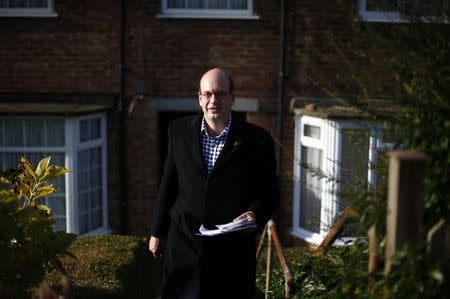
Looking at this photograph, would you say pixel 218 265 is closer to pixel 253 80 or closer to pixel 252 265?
pixel 252 265

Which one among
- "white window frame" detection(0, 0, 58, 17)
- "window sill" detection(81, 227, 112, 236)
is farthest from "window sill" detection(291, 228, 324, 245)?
"white window frame" detection(0, 0, 58, 17)

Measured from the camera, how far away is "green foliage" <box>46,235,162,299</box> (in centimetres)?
643

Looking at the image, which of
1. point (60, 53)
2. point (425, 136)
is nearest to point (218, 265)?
point (425, 136)

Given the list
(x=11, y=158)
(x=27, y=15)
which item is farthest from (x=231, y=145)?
(x=27, y=15)

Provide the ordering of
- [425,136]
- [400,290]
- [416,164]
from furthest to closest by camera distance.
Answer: [425,136]
[400,290]
[416,164]

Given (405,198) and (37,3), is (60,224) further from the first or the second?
(405,198)

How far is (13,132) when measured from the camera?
31.8ft

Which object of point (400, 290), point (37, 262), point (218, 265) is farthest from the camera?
point (218, 265)

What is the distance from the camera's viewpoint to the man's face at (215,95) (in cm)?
405

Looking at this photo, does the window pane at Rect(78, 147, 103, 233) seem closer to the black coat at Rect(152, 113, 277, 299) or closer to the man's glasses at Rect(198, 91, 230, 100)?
the black coat at Rect(152, 113, 277, 299)

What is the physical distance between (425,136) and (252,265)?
171 cm

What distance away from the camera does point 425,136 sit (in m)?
2.84

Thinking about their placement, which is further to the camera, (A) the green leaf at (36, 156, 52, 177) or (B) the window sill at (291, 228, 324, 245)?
(B) the window sill at (291, 228, 324, 245)

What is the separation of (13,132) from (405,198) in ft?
26.6
